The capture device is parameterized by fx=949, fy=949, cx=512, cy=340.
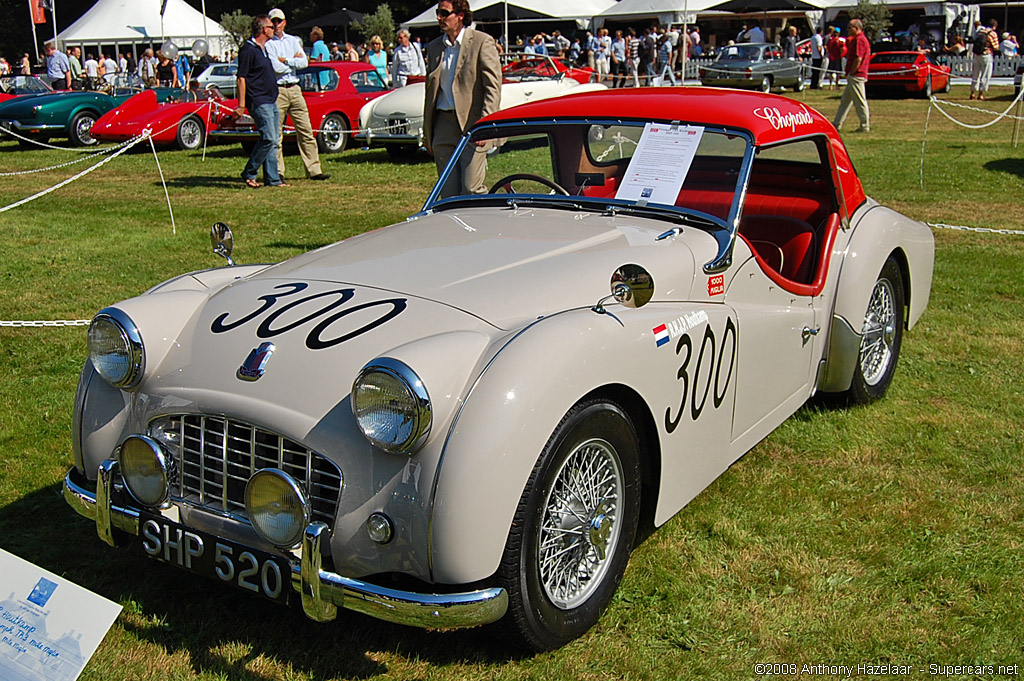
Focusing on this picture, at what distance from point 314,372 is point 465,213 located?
1600 millimetres

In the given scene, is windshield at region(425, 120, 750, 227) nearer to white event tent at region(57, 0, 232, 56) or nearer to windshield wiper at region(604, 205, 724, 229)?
windshield wiper at region(604, 205, 724, 229)

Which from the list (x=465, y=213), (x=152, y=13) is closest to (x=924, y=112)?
(x=465, y=213)

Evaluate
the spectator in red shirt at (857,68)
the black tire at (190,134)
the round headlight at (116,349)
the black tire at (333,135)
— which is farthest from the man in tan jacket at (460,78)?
the spectator in red shirt at (857,68)

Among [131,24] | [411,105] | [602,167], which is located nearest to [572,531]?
[602,167]

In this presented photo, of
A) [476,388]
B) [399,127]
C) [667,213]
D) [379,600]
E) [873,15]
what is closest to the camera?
[379,600]

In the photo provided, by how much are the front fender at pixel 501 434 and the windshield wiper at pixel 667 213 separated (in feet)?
3.79

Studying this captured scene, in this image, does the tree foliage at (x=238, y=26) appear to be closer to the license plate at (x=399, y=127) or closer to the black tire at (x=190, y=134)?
the black tire at (x=190, y=134)

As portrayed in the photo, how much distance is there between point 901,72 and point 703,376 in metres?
23.3

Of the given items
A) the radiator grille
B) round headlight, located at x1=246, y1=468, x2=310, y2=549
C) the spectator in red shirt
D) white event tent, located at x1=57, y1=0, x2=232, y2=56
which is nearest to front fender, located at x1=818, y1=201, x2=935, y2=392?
the radiator grille

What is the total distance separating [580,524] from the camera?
2.89 metres

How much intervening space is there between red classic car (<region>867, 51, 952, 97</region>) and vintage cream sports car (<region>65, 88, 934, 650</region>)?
21.7m

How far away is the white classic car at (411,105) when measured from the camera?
1391 cm

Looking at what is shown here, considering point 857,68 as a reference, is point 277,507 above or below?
below

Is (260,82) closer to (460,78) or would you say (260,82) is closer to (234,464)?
(460,78)
